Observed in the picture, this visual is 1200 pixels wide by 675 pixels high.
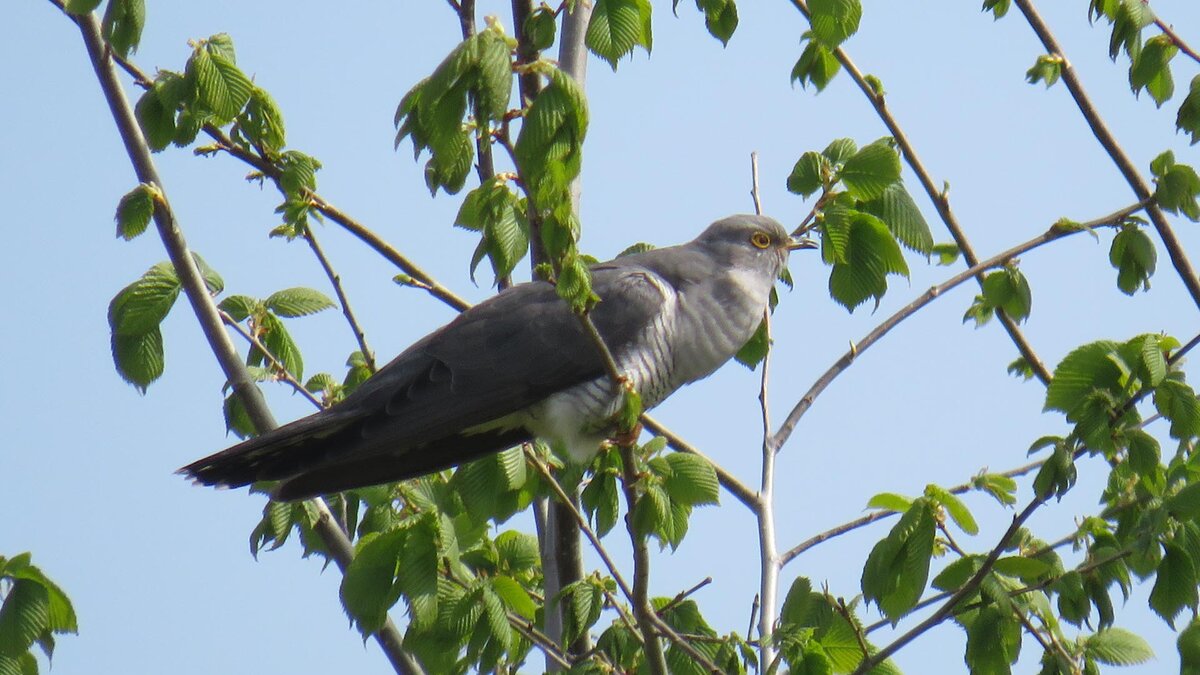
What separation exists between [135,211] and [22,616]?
1.02m

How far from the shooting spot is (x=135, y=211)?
339 cm

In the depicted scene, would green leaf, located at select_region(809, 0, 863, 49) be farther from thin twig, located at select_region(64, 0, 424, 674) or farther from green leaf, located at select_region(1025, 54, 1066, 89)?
thin twig, located at select_region(64, 0, 424, 674)

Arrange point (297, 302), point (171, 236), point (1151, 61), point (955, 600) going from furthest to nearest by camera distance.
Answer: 1. point (1151, 61)
2. point (297, 302)
3. point (171, 236)
4. point (955, 600)

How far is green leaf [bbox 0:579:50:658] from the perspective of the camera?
11.1ft

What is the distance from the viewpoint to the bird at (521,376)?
12.3 ft

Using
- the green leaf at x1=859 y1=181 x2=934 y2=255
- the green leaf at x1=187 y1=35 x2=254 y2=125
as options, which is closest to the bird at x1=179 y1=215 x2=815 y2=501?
the green leaf at x1=859 y1=181 x2=934 y2=255

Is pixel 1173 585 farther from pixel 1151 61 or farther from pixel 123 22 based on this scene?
pixel 123 22

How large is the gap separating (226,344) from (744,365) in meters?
1.55

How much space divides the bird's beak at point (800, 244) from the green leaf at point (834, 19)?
131 cm

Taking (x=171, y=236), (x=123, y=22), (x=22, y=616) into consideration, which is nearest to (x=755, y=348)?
(x=171, y=236)

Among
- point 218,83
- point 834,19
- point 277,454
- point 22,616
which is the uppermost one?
point 218,83

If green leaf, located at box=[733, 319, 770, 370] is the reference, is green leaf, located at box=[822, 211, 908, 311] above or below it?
below

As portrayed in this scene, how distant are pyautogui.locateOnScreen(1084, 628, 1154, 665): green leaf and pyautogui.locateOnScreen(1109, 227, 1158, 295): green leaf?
3.16ft

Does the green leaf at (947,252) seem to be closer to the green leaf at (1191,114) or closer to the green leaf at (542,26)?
the green leaf at (1191,114)
